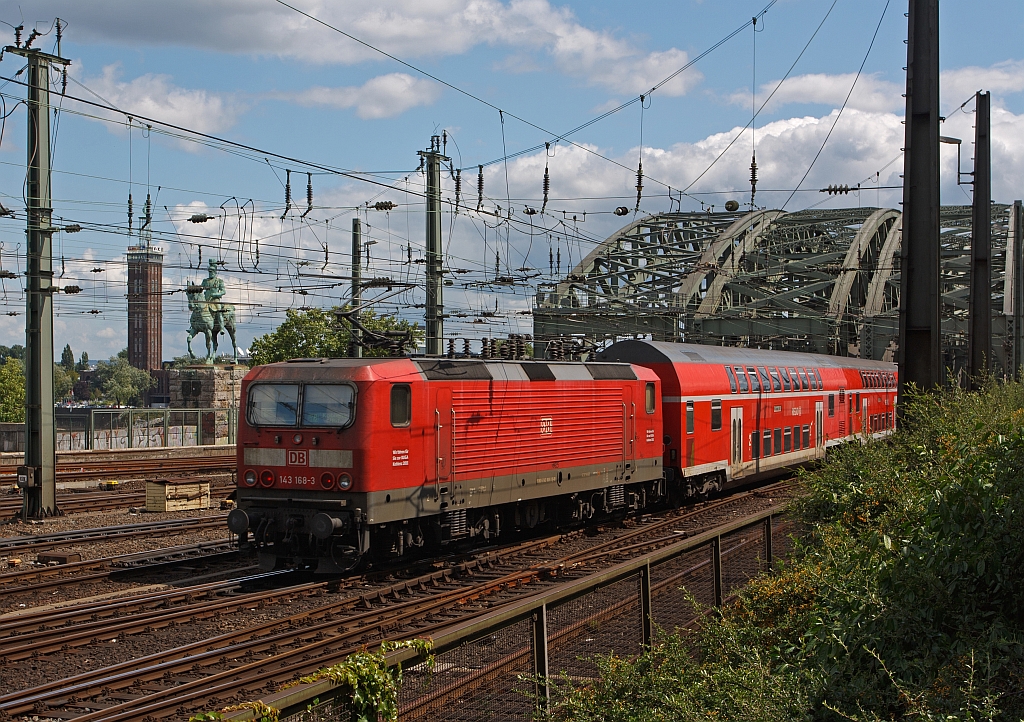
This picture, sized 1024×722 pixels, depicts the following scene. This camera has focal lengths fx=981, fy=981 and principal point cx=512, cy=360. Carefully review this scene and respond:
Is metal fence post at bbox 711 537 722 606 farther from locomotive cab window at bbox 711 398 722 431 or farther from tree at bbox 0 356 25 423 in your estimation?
tree at bbox 0 356 25 423

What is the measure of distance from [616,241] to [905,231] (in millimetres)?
70104

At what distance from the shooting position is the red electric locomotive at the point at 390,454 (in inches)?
560

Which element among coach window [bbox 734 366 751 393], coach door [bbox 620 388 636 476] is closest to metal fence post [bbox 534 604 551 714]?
coach door [bbox 620 388 636 476]

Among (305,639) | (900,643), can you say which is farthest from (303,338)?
(900,643)

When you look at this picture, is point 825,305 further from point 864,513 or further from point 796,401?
point 864,513

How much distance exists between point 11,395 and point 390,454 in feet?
239

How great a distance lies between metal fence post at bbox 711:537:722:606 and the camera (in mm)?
9359

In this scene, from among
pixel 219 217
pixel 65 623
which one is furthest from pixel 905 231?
pixel 219 217

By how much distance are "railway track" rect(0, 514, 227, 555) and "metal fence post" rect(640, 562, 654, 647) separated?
45.3ft

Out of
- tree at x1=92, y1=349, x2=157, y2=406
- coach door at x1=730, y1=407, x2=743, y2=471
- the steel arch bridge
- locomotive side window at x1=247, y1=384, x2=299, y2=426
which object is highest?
the steel arch bridge

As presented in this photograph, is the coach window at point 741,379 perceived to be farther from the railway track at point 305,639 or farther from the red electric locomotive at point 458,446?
the railway track at point 305,639

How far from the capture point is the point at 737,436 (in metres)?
25.3

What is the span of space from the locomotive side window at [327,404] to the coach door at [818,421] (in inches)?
788

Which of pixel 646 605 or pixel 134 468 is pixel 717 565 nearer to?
pixel 646 605
